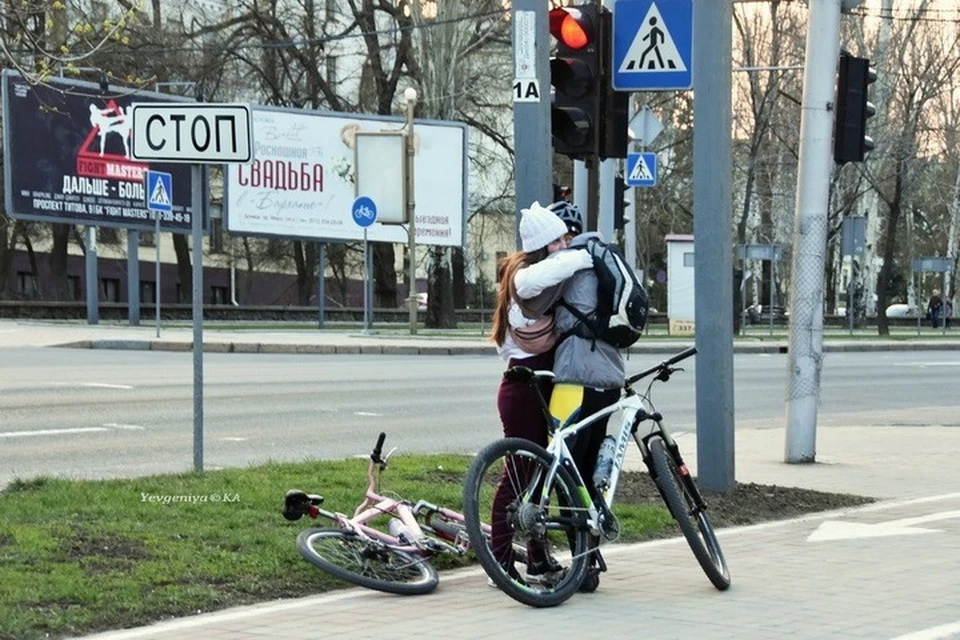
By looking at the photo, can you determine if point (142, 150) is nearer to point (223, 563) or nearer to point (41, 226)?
point (223, 563)

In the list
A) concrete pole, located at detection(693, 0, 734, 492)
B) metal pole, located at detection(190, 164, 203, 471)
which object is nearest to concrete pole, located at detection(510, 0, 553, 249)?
concrete pole, located at detection(693, 0, 734, 492)

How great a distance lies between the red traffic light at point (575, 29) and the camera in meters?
10.8

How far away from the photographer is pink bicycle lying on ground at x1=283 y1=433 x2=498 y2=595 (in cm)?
733

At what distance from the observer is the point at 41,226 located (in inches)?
2359

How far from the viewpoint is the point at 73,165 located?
130 ft

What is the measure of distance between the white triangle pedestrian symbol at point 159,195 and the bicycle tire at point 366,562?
24882 millimetres

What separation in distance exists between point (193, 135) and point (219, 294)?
61282 mm

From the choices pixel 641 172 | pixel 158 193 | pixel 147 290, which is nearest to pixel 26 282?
pixel 147 290

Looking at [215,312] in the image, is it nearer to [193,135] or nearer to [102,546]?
[193,135]

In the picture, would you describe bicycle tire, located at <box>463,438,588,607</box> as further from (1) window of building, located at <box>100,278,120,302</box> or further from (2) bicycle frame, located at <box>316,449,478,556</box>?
(1) window of building, located at <box>100,278,120,302</box>

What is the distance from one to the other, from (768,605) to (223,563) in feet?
8.10

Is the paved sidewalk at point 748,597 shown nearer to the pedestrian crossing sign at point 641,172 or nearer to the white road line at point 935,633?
the white road line at point 935,633

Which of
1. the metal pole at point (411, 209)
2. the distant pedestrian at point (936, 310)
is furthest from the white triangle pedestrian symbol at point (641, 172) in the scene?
the distant pedestrian at point (936, 310)

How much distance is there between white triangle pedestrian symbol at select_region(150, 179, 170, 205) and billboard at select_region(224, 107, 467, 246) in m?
11.8
